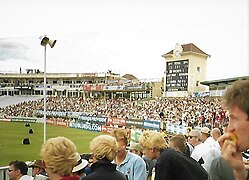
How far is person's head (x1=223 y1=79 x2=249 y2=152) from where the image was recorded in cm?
113

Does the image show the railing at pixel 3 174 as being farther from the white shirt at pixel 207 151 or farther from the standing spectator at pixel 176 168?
the standing spectator at pixel 176 168

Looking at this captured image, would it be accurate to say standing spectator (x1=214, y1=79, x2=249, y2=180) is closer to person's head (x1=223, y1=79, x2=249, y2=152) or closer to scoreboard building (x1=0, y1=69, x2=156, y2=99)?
person's head (x1=223, y1=79, x2=249, y2=152)

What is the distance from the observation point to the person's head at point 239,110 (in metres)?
1.13

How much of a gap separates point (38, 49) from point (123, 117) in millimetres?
15477

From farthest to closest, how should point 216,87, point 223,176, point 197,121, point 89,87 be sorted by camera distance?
1. point 89,87
2. point 216,87
3. point 197,121
4. point 223,176

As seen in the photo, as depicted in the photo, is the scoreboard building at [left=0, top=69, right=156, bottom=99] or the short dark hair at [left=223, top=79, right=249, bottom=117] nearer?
the short dark hair at [left=223, top=79, right=249, bottom=117]

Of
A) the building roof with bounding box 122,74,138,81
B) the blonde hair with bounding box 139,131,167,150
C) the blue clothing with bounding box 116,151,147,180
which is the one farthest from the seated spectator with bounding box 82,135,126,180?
the building roof with bounding box 122,74,138,81

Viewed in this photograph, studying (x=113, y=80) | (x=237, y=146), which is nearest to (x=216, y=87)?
(x=113, y=80)

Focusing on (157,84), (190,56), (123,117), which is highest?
(190,56)

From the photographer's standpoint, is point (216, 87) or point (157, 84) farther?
point (157, 84)

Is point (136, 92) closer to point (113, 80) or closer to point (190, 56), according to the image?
point (113, 80)

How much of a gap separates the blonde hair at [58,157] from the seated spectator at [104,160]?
301 millimetres

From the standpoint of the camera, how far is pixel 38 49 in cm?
3825

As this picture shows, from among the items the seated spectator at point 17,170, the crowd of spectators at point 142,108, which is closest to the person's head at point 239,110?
the seated spectator at point 17,170
